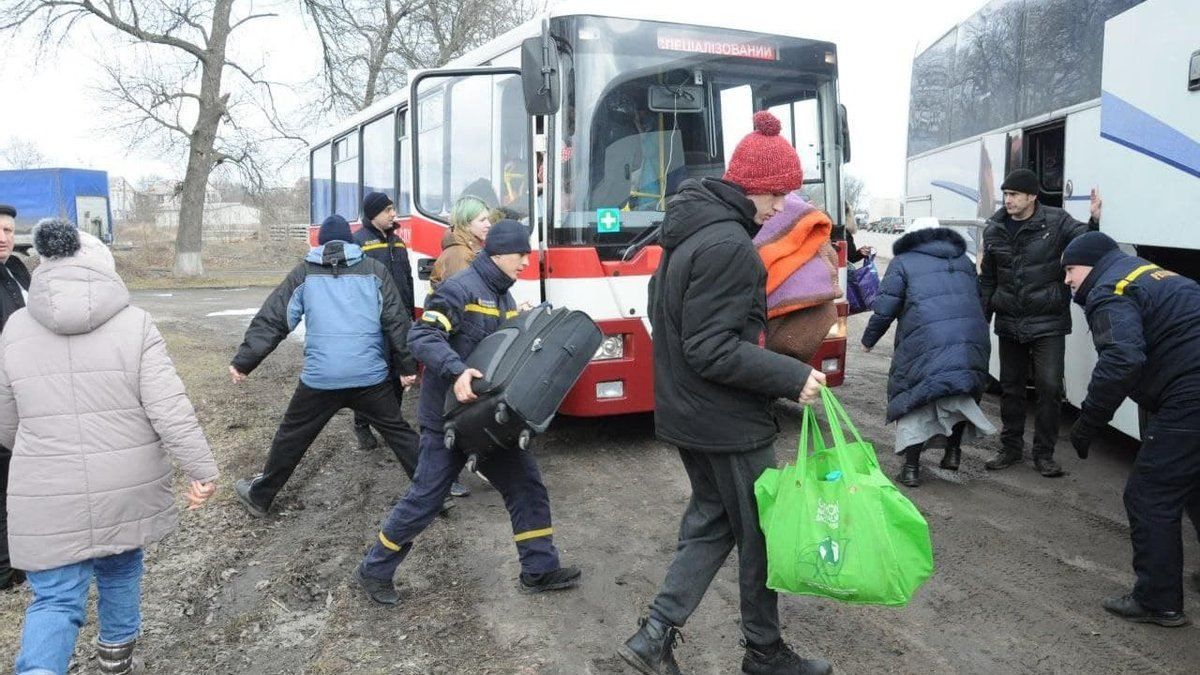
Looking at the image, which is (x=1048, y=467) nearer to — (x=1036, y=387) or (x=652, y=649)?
(x=1036, y=387)

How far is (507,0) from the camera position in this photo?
27703 millimetres

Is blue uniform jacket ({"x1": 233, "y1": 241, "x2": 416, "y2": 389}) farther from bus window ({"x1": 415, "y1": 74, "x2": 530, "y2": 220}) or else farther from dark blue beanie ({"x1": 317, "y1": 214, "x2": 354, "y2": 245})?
bus window ({"x1": 415, "y1": 74, "x2": 530, "y2": 220})

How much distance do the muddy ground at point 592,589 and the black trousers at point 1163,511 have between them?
0.17m

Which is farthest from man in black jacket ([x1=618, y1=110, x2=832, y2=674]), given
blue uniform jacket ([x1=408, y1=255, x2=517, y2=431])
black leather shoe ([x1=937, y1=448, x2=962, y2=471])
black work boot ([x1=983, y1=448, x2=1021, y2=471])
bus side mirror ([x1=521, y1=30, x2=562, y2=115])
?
black work boot ([x1=983, y1=448, x2=1021, y2=471])

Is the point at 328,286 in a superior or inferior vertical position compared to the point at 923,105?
inferior

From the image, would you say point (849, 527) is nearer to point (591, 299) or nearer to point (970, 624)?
point (970, 624)

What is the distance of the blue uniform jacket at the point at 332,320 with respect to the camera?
5090mm

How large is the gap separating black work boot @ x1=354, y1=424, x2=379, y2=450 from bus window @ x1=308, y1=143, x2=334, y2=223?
6.42 metres

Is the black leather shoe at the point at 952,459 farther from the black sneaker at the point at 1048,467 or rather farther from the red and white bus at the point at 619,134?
the red and white bus at the point at 619,134

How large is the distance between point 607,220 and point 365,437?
268 centimetres

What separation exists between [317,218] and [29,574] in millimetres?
12240

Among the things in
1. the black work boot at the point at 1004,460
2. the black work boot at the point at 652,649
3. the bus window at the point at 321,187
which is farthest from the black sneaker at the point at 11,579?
the bus window at the point at 321,187

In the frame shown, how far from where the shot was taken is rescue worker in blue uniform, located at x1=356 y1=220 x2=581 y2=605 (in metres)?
4.14

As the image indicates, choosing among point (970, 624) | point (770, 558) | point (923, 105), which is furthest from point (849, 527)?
point (923, 105)
